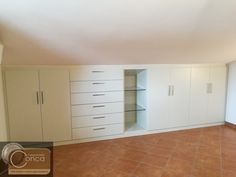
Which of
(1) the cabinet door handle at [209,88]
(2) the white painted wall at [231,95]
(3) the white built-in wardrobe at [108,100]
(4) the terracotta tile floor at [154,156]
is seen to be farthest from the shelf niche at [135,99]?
(2) the white painted wall at [231,95]

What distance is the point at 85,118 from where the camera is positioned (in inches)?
135

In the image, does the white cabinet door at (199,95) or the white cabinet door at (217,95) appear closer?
the white cabinet door at (199,95)

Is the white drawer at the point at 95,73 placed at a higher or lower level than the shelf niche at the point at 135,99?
higher

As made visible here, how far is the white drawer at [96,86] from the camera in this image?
329cm

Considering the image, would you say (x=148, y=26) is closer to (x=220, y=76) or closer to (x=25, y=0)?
(x=25, y=0)

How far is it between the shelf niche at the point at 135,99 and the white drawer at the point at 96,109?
0.43 metres

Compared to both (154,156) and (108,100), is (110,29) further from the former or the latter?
(154,156)

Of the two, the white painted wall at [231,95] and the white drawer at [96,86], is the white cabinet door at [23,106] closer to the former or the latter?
the white drawer at [96,86]

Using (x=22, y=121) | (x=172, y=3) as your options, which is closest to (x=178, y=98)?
(x=172, y=3)

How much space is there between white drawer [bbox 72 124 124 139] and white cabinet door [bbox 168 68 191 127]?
3.32ft

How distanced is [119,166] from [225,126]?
103 inches

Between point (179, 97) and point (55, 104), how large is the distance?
2.17 metres

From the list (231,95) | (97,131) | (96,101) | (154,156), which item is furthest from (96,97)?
(231,95)

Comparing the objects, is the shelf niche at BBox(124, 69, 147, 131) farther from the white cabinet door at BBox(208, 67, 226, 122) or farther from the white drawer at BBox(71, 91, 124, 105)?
the white cabinet door at BBox(208, 67, 226, 122)
